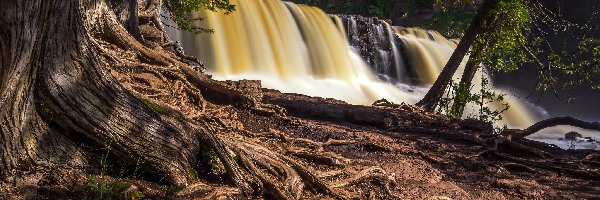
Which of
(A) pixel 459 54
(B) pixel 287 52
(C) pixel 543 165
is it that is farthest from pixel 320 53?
(C) pixel 543 165

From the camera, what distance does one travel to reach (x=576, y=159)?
354 inches

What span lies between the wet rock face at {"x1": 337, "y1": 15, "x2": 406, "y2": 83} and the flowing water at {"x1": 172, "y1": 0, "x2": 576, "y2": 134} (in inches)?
1.6

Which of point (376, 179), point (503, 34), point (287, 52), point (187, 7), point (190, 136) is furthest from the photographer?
point (287, 52)

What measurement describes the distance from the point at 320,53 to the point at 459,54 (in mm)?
8390

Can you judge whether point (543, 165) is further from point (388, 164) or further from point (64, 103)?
point (64, 103)

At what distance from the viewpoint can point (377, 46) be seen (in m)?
23.4

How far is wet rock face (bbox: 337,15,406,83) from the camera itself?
75.3ft

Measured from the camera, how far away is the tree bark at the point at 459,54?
12.1m

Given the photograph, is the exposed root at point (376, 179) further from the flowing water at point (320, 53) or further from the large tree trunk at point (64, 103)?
the flowing water at point (320, 53)

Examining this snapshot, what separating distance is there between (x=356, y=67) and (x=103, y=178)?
18.4 m

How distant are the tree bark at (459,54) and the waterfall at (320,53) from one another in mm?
5570

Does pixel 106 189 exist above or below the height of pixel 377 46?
below

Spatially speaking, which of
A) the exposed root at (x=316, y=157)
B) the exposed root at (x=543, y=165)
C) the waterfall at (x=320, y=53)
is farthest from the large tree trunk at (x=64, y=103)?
the waterfall at (x=320, y=53)

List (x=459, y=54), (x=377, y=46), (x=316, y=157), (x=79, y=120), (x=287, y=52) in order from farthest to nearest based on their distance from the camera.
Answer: (x=377, y=46)
(x=287, y=52)
(x=459, y=54)
(x=316, y=157)
(x=79, y=120)
